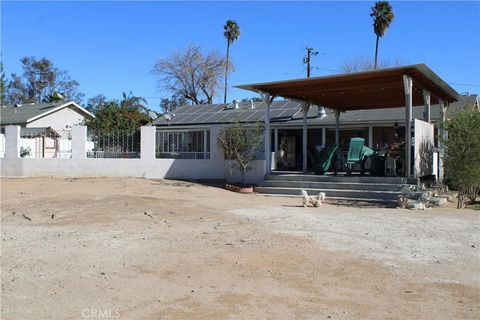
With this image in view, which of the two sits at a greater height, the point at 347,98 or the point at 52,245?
the point at 347,98

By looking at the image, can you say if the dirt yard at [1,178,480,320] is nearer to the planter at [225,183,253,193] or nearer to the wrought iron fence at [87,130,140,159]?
the planter at [225,183,253,193]

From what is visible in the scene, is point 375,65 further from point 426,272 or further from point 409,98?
point 426,272

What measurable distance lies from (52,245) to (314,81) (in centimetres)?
1029

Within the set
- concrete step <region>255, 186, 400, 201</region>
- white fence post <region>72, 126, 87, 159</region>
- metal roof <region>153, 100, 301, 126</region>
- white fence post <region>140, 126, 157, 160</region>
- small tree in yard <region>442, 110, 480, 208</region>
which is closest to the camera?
small tree in yard <region>442, 110, 480, 208</region>

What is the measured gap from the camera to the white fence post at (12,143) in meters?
21.4

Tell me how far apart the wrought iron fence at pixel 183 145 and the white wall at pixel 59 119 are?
779 inches

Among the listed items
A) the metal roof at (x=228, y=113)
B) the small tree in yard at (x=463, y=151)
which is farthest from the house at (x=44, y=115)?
the small tree in yard at (x=463, y=151)

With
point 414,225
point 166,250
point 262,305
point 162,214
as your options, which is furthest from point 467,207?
point 262,305

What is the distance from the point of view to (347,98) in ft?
63.4

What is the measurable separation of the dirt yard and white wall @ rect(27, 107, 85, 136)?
2633 centimetres

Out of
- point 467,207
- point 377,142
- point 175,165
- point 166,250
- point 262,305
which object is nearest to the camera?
point 262,305

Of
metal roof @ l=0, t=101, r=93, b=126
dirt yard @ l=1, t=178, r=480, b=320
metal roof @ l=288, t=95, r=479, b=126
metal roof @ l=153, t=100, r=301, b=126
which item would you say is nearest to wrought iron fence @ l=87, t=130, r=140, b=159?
metal roof @ l=153, t=100, r=301, b=126

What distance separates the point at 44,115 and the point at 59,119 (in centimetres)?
236

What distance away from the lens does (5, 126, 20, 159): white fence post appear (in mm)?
21406
